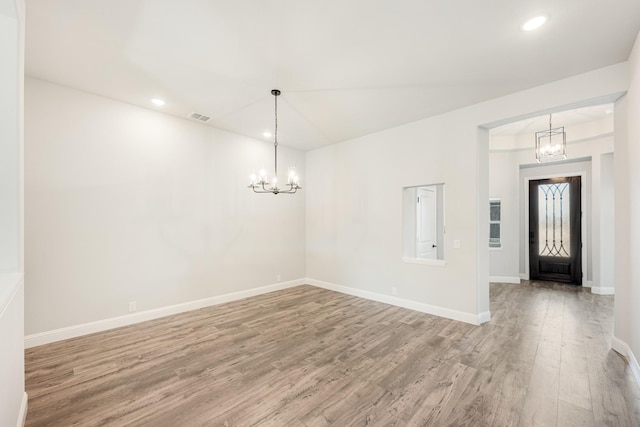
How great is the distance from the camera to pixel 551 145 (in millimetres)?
5691

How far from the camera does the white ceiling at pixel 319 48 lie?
2260 millimetres

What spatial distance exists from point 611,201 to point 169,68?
8.16m

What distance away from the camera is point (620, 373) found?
105 inches

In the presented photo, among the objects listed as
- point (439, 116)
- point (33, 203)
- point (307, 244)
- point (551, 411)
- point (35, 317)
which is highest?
point (439, 116)

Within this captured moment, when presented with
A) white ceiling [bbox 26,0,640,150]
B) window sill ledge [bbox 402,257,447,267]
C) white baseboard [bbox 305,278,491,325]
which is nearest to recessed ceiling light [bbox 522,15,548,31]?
white ceiling [bbox 26,0,640,150]

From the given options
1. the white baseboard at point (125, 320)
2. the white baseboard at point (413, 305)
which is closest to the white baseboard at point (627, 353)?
the white baseboard at point (413, 305)

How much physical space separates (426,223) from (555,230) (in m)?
3.34

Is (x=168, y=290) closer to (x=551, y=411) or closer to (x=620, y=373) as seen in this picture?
(x=551, y=411)

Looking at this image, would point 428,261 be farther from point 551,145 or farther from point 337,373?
point 551,145

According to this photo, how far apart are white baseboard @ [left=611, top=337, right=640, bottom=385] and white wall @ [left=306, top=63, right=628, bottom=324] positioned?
135 centimetres

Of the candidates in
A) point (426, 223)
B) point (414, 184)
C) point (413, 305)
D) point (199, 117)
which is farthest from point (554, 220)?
point (199, 117)

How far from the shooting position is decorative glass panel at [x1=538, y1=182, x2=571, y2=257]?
648 cm

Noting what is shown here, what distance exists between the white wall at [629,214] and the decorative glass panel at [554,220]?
13.4 feet

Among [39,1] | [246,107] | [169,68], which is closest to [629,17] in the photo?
[246,107]
